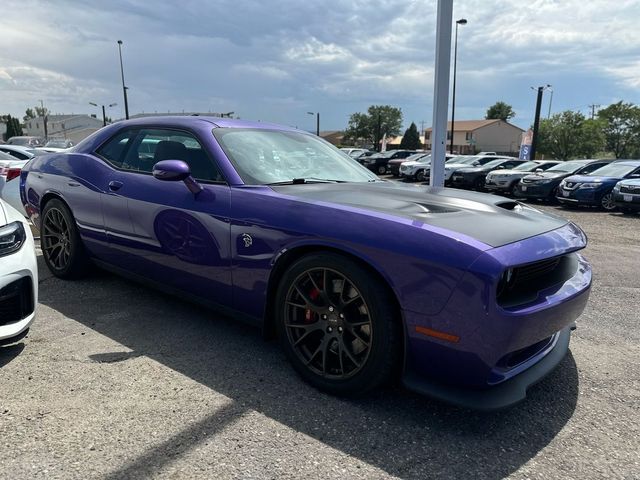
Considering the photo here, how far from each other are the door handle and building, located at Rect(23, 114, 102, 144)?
9644 cm

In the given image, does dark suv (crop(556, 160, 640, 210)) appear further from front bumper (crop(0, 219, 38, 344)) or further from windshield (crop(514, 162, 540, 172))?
front bumper (crop(0, 219, 38, 344))

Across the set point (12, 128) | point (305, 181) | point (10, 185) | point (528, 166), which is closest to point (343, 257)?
point (305, 181)

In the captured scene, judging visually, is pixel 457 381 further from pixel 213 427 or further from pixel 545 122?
pixel 545 122

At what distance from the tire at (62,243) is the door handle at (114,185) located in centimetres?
71

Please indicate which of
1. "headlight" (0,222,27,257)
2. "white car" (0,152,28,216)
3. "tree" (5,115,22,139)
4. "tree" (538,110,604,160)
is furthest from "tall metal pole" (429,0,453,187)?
"tree" (5,115,22,139)

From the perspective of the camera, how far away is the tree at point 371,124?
81.8m

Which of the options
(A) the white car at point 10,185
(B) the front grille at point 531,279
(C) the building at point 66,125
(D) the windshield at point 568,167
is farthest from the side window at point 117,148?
(C) the building at point 66,125

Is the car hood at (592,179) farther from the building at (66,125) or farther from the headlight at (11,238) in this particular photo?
the building at (66,125)

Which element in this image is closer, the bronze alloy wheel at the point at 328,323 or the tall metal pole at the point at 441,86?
the bronze alloy wheel at the point at 328,323

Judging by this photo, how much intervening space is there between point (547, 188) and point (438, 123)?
31.9 feet

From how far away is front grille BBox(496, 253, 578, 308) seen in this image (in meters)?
2.19

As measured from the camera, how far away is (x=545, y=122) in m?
61.0

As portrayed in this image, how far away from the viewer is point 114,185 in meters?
3.71

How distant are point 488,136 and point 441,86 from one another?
278 feet
